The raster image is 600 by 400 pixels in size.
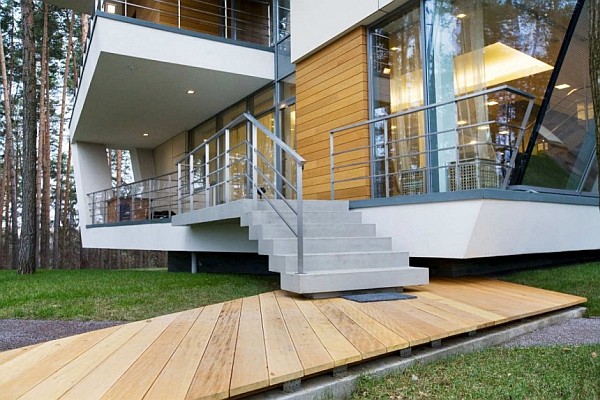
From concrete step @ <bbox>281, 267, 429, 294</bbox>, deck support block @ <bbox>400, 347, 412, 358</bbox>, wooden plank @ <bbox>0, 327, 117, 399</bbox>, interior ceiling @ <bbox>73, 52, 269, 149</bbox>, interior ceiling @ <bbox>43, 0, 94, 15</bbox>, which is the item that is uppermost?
interior ceiling @ <bbox>43, 0, 94, 15</bbox>

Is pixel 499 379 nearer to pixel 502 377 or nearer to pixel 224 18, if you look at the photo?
pixel 502 377

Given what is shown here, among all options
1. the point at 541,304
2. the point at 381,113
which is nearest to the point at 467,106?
the point at 381,113

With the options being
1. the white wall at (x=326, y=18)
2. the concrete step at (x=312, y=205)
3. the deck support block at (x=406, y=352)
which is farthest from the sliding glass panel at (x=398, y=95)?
the deck support block at (x=406, y=352)

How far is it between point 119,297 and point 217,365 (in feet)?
11.4

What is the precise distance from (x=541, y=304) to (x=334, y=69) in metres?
5.01

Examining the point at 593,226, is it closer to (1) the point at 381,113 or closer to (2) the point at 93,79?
(1) the point at 381,113

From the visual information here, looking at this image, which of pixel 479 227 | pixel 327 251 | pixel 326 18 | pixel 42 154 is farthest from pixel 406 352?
pixel 42 154

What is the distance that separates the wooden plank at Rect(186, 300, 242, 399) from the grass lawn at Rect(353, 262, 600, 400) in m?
0.62

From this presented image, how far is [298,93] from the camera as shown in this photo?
8.28 meters

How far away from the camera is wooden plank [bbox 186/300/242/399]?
1.73 metres

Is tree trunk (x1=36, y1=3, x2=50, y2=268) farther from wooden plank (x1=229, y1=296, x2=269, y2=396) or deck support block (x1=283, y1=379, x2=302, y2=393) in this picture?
deck support block (x1=283, y1=379, x2=302, y2=393)

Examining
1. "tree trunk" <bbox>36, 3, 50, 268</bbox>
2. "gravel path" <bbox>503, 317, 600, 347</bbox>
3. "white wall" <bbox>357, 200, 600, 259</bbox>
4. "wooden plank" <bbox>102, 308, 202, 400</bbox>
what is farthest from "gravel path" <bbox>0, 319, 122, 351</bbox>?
"tree trunk" <bbox>36, 3, 50, 268</bbox>

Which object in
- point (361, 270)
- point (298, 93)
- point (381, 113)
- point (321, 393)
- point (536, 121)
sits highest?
point (298, 93)

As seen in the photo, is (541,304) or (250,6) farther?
(250,6)
